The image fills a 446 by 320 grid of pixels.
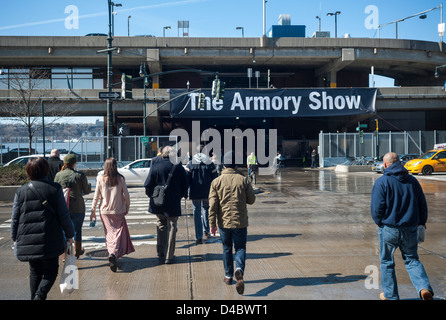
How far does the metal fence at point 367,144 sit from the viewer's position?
3844 cm

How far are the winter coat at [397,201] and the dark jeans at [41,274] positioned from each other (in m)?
3.81

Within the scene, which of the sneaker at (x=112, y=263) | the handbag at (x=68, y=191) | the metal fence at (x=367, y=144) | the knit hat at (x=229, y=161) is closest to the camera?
the knit hat at (x=229, y=161)

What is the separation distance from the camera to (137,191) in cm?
2041

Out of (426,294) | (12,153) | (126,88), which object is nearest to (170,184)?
(426,294)

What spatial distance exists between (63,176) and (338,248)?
5.24 m

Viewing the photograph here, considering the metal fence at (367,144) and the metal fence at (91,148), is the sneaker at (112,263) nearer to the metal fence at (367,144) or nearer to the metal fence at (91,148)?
the metal fence at (91,148)

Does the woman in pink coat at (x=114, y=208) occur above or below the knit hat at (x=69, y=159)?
below

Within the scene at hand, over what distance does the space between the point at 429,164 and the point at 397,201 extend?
24.5 m

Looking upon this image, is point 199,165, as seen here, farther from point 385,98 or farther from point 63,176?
point 385,98

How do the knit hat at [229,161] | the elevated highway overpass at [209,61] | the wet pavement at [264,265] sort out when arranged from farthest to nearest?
the elevated highway overpass at [209,61]
the knit hat at [229,161]
the wet pavement at [264,265]

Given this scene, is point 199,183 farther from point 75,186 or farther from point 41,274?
point 41,274

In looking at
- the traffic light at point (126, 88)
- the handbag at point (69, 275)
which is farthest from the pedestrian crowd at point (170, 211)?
the traffic light at point (126, 88)

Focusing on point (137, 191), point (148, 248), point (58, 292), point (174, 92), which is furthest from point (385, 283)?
point (174, 92)

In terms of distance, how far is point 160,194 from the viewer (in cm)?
733
